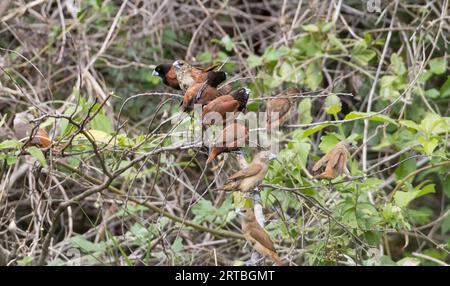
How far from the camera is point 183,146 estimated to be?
8.63 ft

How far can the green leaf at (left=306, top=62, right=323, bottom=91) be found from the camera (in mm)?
4152

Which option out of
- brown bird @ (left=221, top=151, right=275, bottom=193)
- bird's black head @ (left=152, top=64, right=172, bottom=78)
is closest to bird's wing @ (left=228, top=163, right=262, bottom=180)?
brown bird @ (left=221, top=151, right=275, bottom=193)

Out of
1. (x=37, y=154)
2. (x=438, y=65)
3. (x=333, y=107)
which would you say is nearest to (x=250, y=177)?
(x=333, y=107)

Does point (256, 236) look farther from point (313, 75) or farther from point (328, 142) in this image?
point (313, 75)

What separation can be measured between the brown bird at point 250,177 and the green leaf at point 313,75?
149 cm

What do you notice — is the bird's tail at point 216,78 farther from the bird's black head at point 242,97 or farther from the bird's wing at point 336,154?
the bird's wing at point 336,154

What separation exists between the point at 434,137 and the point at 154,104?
1.91 metres

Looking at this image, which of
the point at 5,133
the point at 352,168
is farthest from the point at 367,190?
the point at 5,133

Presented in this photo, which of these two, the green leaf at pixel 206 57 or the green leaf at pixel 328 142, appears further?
the green leaf at pixel 206 57

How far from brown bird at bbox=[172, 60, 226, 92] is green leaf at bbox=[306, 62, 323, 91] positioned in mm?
1162

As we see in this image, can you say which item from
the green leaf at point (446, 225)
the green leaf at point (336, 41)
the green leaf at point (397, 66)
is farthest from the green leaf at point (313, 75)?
the green leaf at point (446, 225)

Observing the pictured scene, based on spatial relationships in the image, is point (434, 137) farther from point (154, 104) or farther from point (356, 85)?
point (154, 104)

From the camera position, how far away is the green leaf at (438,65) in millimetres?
4082

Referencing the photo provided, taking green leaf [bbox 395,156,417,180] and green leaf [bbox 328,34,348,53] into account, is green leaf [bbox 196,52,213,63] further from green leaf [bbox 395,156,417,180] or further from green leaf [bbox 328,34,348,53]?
green leaf [bbox 395,156,417,180]
